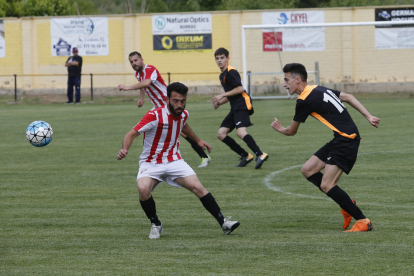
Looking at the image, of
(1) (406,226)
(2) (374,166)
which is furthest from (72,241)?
(2) (374,166)

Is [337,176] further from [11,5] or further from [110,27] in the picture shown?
[11,5]

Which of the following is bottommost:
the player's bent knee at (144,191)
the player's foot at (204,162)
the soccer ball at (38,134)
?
the player's foot at (204,162)

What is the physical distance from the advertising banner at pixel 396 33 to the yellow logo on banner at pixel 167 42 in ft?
35.3

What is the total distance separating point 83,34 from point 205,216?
86.9 feet

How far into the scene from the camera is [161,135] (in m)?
5.88

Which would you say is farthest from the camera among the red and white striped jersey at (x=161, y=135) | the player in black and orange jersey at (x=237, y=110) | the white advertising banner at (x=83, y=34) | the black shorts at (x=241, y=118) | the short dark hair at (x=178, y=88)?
the white advertising banner at (x=83, y=34)

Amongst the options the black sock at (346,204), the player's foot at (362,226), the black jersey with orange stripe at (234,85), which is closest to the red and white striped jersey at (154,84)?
the black jersey with orange stripe at (234,85)

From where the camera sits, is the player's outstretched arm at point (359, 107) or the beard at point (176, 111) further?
the player's outstretched arm at point (359, 107)

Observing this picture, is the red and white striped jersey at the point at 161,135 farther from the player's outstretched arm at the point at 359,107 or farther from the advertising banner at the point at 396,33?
the advertising banner at the point at 396,33

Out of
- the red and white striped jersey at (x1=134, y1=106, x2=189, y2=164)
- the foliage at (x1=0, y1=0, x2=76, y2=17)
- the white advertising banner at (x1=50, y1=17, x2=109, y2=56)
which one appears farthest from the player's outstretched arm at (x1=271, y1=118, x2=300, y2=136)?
the foliage at (x1=0, y1=0, x2=76, y2=17)

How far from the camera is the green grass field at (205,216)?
4.81 m

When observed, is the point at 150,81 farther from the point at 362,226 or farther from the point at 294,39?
the point at 294,39

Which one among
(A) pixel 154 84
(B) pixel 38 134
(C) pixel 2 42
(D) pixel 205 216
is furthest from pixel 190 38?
(D) pixel 205 216

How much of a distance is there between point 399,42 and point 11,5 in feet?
88.6
